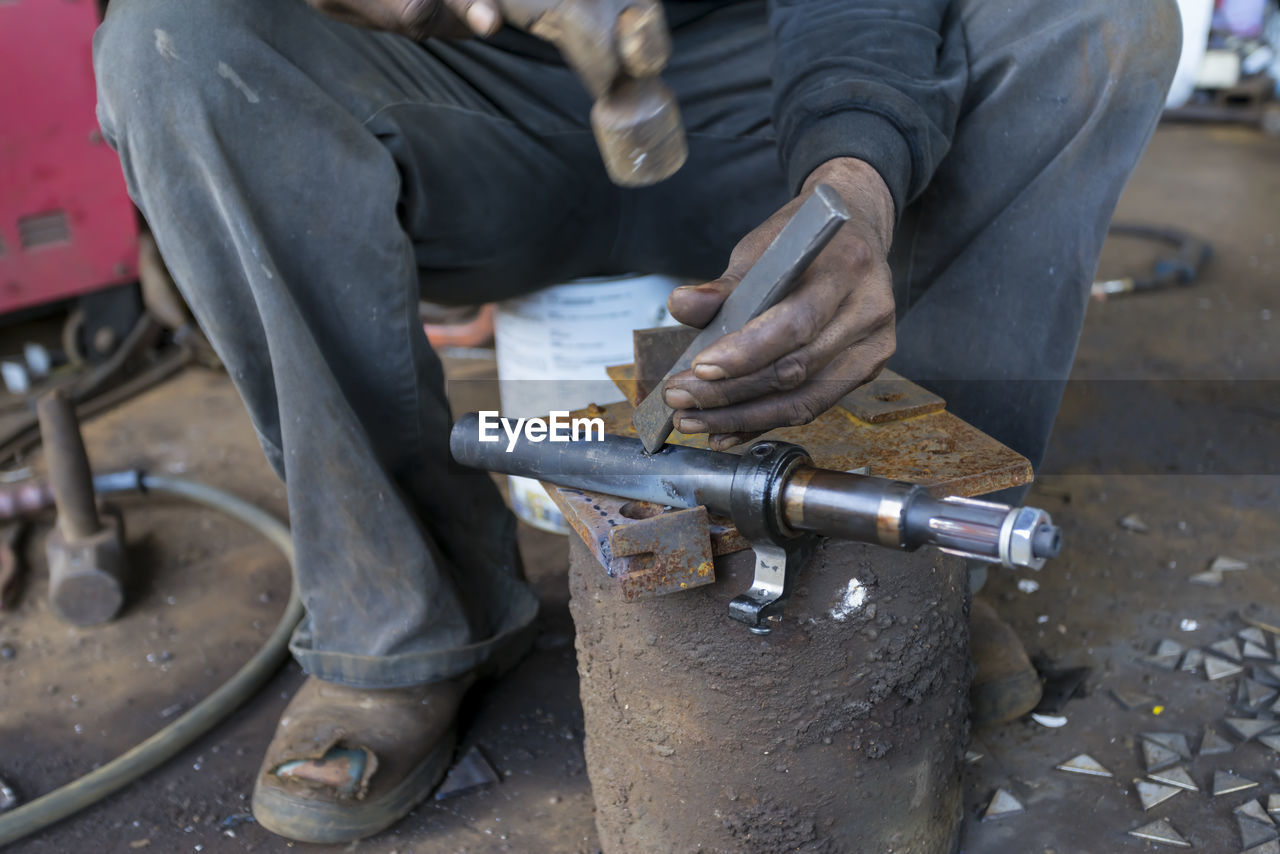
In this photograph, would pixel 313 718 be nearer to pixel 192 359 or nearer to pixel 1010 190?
pixel 1010 190

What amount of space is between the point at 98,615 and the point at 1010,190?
1739mm

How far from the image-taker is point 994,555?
2.82ft

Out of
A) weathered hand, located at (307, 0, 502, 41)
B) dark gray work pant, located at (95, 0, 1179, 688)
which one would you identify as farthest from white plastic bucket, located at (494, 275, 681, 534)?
weathered hand, located at (307, 0, 502, 41)

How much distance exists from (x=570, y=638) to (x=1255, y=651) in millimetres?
1114

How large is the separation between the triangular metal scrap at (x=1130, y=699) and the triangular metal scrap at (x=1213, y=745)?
95mm

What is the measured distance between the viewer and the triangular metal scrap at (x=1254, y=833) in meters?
1.35

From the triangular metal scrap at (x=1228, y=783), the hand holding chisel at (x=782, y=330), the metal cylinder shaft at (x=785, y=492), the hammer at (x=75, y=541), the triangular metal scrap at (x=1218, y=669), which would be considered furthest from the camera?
the hammer at (x=75, y=541)

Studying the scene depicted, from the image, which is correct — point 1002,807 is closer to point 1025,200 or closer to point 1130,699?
point 1130,699

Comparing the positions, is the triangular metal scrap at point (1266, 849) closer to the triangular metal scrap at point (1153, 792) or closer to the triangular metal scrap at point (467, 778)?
the triangular metal scrap at point (1153, 792)

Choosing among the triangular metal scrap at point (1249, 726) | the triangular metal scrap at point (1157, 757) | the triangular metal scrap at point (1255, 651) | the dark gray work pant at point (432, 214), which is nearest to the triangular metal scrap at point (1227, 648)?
the triangular metal scrap at point (1255, 651)

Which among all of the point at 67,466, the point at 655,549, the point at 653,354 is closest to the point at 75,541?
the point at 67,466

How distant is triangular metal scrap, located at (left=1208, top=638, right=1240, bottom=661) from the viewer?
1706mm

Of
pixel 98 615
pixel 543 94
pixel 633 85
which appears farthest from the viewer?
pixel 98 615

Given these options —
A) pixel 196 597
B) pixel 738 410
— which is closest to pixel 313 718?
pixel 196 597
